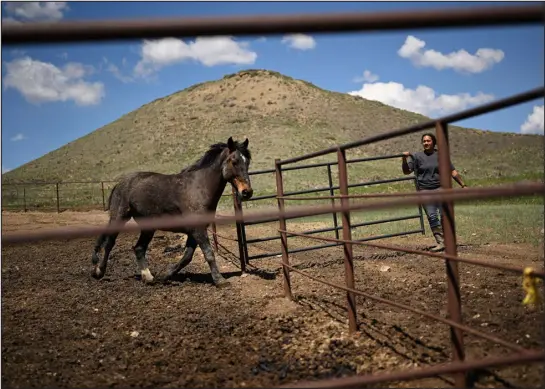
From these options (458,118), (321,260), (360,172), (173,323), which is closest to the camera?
(458,118)

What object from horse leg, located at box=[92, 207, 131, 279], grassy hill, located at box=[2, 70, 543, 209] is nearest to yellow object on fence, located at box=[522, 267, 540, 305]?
horse leg, located at box=[92, 207, 131, 279]

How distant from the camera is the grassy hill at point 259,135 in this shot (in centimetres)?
3569

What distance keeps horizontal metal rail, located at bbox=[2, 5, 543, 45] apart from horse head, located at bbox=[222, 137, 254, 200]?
4.31 meters

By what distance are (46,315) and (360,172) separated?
1292 inches

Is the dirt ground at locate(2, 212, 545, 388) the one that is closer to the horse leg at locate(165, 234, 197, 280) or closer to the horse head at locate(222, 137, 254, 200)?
the horse leg at locate(165, 234, 197, 280)

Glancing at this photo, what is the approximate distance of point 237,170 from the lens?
18.3ft

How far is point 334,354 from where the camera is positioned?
3.04 metres

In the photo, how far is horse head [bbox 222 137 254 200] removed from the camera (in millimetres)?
5488

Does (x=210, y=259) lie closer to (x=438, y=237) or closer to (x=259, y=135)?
(x=438, y=237)

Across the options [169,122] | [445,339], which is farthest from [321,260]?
[169,122]

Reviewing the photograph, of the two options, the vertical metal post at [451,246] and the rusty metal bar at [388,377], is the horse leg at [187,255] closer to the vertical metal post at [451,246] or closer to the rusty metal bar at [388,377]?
the vertical metal post at [451,246]

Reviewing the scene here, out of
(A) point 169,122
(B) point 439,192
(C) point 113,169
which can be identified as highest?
(A) point 169,122

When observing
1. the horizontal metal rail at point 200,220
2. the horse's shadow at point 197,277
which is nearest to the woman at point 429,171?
the horse's shadow at point 197,277

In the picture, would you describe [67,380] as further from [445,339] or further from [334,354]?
[445,339]
